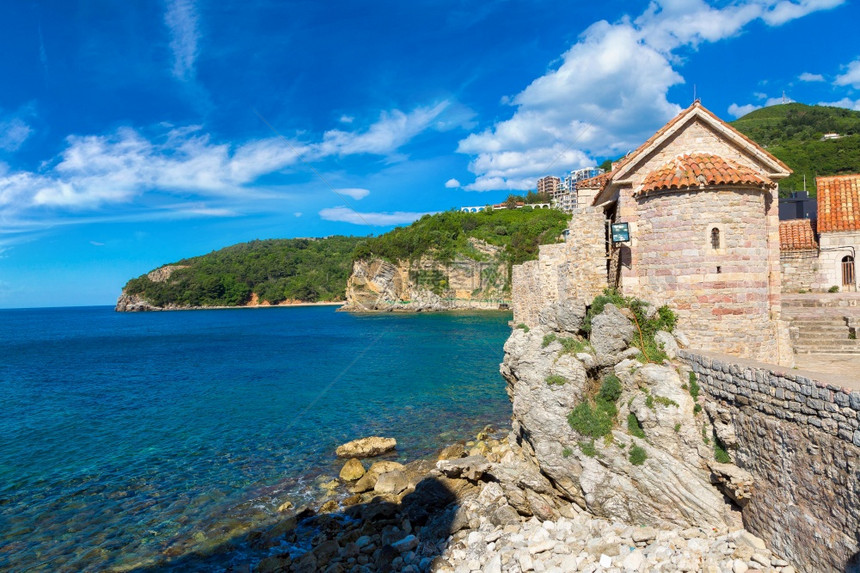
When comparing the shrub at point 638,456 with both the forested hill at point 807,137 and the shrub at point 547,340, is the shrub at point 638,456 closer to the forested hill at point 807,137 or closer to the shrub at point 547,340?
the shrub at point 547,340

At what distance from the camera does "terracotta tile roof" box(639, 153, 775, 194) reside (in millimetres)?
10797

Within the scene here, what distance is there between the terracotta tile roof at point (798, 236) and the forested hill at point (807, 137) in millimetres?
10791

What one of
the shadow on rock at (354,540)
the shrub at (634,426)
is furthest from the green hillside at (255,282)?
the shrub at (634,426)

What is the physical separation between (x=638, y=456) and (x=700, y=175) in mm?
6573

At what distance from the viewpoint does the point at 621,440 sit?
32.9 feet

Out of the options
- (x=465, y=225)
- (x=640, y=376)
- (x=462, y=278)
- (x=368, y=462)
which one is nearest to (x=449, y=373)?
(x=368, y=462)

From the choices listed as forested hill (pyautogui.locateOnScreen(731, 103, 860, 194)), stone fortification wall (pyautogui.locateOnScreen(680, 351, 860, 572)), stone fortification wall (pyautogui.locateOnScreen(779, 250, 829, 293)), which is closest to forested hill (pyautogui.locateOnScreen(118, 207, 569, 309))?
forested hill (pyautogui.locateOnScreen(731, 103, 860, 194))

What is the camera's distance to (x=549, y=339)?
12.1m

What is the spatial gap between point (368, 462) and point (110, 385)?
26.6 m

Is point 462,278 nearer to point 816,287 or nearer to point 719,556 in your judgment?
point 816,287

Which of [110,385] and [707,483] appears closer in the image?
[707,483]

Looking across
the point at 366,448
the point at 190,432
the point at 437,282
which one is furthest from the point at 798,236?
the point at 437,282

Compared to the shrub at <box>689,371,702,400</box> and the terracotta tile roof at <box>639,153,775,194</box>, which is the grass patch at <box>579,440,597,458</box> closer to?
the shrub at <box>689,371,702,400</box>

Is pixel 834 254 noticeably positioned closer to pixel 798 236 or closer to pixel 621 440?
pixel 798 236
